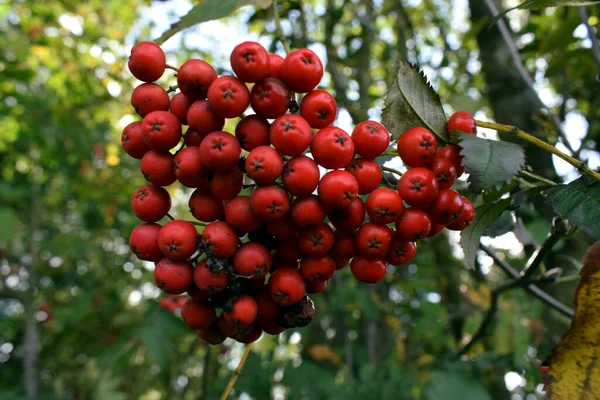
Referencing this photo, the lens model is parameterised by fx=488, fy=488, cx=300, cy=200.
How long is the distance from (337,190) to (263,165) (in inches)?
6.3

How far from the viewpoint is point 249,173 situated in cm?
100

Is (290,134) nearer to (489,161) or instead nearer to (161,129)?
(161,129)

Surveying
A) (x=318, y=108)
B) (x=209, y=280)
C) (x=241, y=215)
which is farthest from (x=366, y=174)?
(x=209, y=280)

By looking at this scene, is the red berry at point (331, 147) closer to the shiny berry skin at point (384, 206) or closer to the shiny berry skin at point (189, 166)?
the shiny berry skin at point (384, 206)

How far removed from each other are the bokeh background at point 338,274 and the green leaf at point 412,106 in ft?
1.76

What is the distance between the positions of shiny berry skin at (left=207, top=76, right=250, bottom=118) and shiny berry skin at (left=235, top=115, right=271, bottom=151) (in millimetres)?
50

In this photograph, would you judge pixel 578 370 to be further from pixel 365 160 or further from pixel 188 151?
pixel 188 151

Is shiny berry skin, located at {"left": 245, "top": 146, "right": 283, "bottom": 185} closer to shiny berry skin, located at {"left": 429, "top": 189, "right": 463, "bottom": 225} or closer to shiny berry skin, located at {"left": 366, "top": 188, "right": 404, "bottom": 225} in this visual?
shiny berry skin, located at {"left": 366, "top": 188, "right": 404, "bottom": 225}

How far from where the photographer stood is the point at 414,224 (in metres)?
1.05

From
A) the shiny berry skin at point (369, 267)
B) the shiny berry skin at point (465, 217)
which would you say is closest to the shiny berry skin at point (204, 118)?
the shiny berry skin at point (369, 267)

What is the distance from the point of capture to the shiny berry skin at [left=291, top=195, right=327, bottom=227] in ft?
3.33

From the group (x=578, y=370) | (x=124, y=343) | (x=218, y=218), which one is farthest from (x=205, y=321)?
(x=124, y=343)

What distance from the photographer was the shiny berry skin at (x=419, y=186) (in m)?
1.02

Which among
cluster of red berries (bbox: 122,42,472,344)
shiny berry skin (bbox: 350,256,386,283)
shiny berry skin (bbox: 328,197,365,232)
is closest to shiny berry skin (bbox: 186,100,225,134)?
cluster of red berries (bbox: 122,42,472,344)
